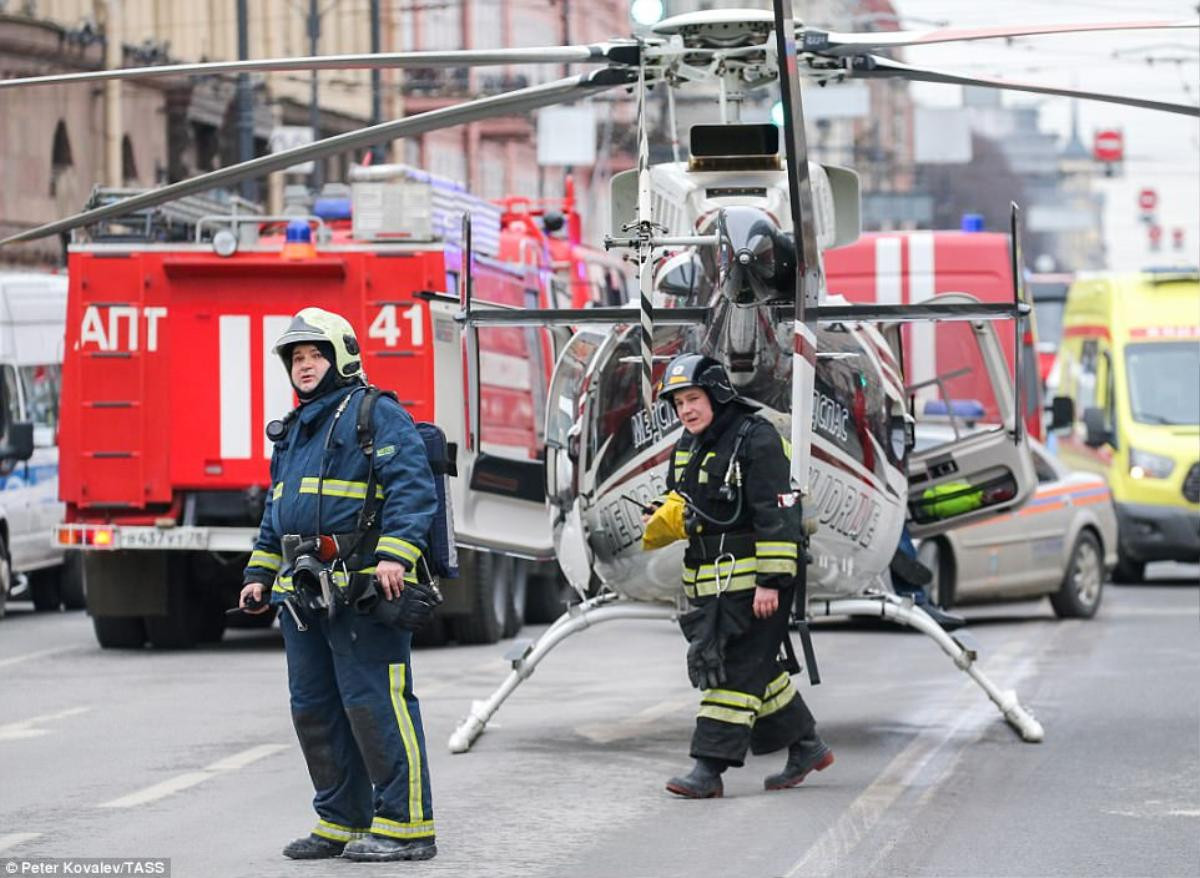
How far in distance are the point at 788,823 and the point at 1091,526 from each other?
37.6 feet

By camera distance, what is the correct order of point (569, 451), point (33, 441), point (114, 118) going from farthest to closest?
point (114, 118), point (33, 441), point (569, 451)

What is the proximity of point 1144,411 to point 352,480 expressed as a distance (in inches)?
715

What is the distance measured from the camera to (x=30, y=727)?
46.1ft

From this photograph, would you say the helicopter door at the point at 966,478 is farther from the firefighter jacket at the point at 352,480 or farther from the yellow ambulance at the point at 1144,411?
the yellow ambulance at the point at 1144,411

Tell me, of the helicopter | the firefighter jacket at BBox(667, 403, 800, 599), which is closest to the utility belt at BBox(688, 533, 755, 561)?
the firefighter jacket at BBox(667, 403, 800, 599)

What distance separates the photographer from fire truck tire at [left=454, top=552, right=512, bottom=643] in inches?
754

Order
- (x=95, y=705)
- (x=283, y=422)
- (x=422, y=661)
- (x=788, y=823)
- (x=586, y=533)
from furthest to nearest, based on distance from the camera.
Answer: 1. (x=422, y=661)
2. (x=95, y=705)
3. (x=586, y=533)
4. (x=788, y=823)
5. (x=283, y=422)

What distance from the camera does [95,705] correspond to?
15125 millimetres

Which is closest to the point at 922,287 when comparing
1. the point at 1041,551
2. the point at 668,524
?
the point at 1041,551

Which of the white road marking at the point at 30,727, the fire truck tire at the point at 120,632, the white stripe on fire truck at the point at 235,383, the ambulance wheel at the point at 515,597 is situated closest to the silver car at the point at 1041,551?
the ambulance wheel at the point at 515,597

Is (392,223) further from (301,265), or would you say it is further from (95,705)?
(95,705)

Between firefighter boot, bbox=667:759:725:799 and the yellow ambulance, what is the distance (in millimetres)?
15019

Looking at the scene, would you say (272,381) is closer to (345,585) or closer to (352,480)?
(352,480)

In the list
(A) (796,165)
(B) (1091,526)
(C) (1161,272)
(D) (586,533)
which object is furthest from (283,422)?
(C) (1161,272)
